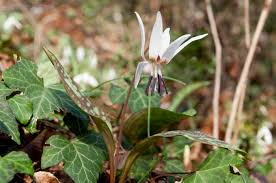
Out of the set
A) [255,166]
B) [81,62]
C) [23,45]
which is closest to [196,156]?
[255,166]

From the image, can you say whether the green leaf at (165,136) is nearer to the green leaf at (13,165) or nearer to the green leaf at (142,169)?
the green leaf at (142,169)

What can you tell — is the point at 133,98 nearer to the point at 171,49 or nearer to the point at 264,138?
Answer: the point at 171,49

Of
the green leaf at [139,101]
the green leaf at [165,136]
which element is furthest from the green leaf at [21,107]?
the green leaf at [139,101]

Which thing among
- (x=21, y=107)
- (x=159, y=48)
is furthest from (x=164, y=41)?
(x=21, y=107)

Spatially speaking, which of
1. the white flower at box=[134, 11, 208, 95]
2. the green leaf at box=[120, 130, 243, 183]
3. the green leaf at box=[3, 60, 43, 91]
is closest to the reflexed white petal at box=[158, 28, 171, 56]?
the white flower at box=[134, 11, 208, 95]

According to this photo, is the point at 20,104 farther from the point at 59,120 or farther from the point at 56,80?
the point at 59,120

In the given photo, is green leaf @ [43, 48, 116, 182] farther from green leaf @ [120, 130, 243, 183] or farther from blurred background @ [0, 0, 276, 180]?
blurred background @ [0, 0, 276, 180]
